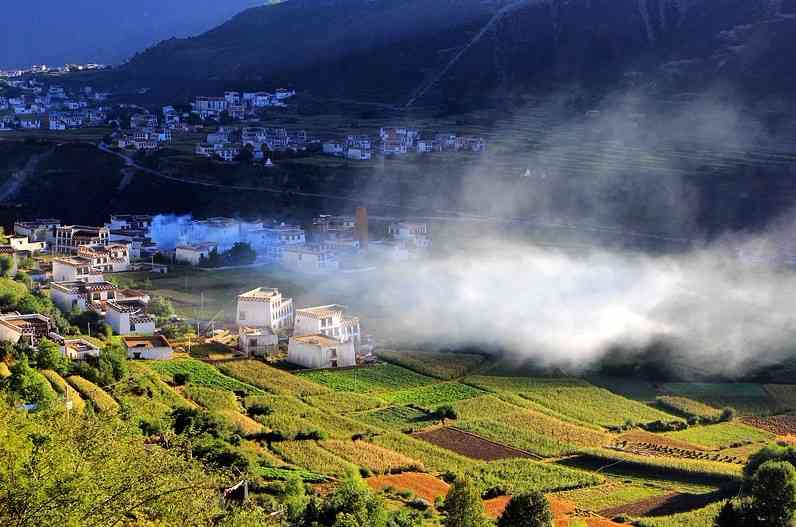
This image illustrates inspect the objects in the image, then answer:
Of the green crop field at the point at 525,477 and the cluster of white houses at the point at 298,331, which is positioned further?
the cluster of white houses at the point at 298,331

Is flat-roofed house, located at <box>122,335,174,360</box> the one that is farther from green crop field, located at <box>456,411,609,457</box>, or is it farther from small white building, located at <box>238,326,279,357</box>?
green crop field, located at <box>456,411,609,457</box>

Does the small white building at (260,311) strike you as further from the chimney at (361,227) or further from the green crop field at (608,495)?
the green crop field at (608,495)

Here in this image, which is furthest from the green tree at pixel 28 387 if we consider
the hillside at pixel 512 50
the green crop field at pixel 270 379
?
the hillside at pixel 512 50

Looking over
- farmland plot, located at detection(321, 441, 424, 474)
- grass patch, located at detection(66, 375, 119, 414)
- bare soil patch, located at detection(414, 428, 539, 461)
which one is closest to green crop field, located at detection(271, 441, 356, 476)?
farmland plot, located at detection(321, 441, 424, 474)

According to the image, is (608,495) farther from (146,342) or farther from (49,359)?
(146,342)

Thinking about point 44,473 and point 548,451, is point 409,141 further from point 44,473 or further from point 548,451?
point 44,473
